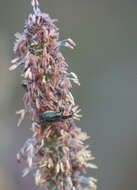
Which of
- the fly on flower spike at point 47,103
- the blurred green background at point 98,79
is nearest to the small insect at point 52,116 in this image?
the fly on flower spike at point 47,103

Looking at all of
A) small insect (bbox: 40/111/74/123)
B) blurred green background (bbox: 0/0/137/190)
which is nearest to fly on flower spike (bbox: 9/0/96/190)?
small insect (bbox: 40/111/74/123)

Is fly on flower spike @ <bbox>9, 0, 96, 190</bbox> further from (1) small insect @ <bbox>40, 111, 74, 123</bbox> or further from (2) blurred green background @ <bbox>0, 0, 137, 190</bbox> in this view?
(2) blurred green background @ <bbox>0, 0, 137, 190</bbox>

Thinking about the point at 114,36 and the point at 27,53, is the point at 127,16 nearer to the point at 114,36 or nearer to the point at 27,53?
the point at 114,36

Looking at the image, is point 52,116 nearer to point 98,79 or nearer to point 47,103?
point 47,103

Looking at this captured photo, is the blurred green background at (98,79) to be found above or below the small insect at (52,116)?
above

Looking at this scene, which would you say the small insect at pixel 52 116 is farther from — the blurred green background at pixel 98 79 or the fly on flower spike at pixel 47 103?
the blurred green background at pixel 98 79
